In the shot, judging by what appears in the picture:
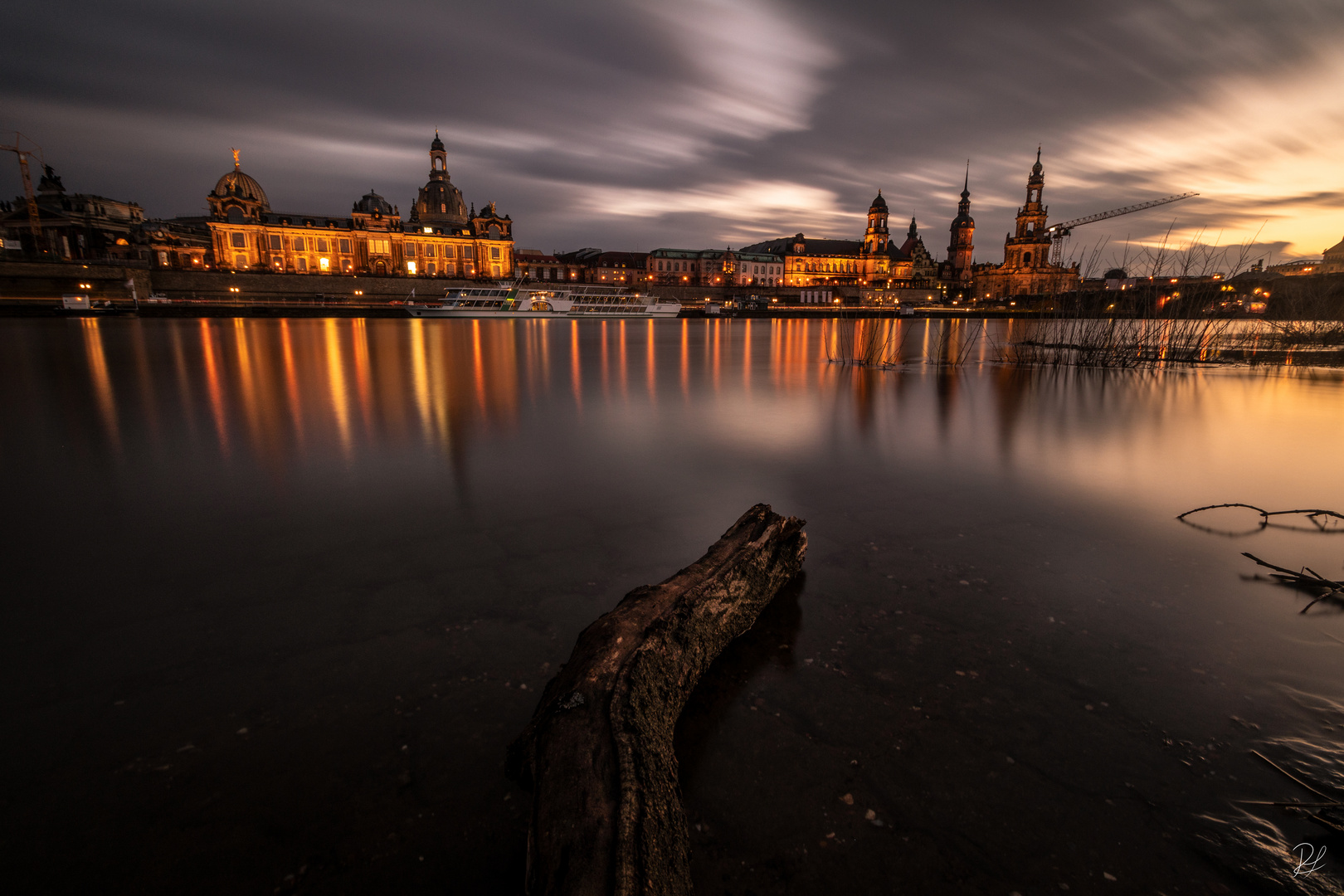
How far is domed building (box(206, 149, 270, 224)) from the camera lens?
269 feet

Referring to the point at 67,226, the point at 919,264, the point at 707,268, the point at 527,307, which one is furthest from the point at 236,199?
the point at 919,264

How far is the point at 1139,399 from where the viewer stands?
10898mm

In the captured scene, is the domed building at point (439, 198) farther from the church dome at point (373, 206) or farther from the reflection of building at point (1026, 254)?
the reflection of building at point (1026, 254)

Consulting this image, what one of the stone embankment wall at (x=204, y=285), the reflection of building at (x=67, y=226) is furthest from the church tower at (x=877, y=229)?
the reflection of building at (x=67, y=226)

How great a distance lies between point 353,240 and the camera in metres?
88.0

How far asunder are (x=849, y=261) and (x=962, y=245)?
3924 cm

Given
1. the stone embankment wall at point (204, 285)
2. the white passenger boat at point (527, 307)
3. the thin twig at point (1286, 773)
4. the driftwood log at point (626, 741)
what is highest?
the stone embankment wall at point (204, 285)

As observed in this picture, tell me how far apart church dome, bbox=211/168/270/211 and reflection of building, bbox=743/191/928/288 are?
100m

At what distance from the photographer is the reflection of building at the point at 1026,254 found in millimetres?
119250

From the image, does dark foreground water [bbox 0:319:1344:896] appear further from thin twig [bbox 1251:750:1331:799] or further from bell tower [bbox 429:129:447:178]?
bell tower [bbox 429:129:447:178]

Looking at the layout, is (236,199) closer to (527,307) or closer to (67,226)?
(67,226)

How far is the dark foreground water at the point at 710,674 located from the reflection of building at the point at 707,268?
374ft

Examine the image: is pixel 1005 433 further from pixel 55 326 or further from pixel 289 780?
pixel 55 326

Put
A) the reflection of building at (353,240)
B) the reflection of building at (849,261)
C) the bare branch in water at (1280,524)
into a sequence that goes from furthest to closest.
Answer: the reflection of building at (849,261)
the reflection of building at (353,240)
the bare branch in water at (1280,524)
